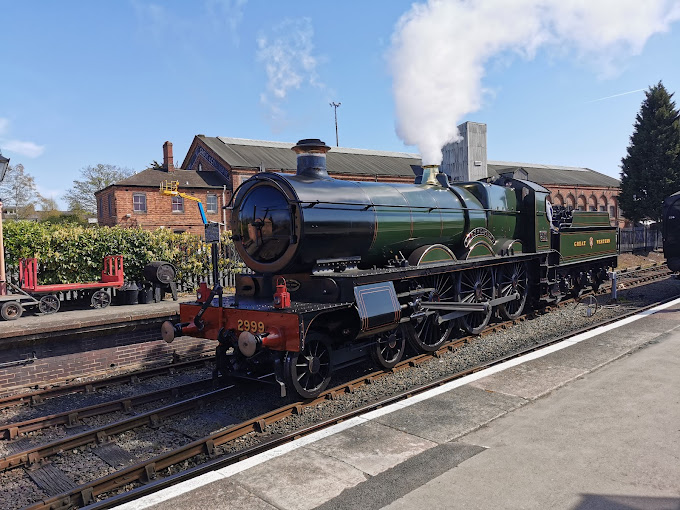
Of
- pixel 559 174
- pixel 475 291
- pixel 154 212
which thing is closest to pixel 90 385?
pixel 475 291

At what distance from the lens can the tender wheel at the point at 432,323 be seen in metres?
7.52

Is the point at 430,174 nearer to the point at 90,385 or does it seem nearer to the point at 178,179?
the point at 90,385

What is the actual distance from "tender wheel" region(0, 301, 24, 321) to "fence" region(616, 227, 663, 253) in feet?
95.9

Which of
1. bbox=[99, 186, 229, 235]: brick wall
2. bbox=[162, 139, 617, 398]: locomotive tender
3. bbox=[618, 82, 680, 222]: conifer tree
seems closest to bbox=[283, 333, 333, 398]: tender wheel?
→ bbox=[162, 139, 617, 398]: locomotive tender

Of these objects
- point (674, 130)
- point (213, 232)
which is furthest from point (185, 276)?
point (674, 130)

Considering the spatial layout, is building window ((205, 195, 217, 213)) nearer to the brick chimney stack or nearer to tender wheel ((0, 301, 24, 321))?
the brick chimney stack

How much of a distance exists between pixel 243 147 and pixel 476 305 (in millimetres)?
27958

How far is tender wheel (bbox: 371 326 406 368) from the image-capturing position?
683cm

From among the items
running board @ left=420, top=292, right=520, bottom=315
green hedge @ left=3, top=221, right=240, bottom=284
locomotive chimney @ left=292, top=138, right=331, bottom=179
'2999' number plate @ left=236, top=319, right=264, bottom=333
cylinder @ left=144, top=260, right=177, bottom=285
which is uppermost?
locomotive chimney @ left=292, top=138, right=331, bottom=179

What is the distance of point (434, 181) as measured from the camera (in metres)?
8.85

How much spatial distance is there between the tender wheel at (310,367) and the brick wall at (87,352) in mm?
3334

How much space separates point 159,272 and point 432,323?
6884mm

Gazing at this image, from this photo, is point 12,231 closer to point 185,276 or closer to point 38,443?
point 185,276

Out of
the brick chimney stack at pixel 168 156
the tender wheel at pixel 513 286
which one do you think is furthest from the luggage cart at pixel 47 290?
the brick chimney stack at pixel 168 156
